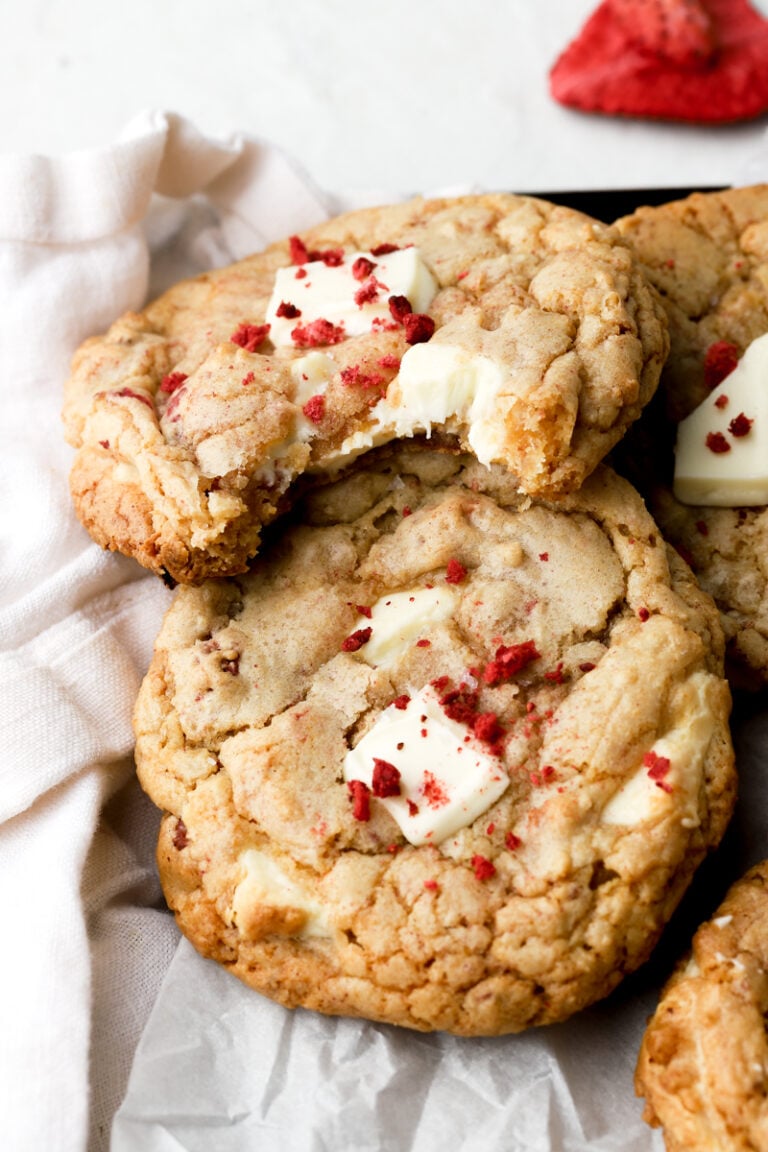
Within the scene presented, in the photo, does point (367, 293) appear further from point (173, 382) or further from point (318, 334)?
point (173, 382)

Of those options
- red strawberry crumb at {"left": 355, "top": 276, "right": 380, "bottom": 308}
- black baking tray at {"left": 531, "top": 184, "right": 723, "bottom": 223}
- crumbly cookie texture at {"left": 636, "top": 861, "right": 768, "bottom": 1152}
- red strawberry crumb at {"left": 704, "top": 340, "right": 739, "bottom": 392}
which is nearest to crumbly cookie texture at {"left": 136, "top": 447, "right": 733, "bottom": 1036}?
crumbly cookie texture at {"left": 636, "top": 861, "right": 768, "bottom": 1152}

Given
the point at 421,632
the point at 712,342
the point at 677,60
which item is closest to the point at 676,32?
the point at 677,60

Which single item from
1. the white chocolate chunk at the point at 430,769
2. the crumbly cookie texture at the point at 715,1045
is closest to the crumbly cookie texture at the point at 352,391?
the white chocolate chunk at the point at 430,769

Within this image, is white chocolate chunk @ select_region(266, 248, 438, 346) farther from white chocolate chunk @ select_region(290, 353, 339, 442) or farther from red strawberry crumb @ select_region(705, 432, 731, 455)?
red strawberry crumb @ select_region(705, 432, 731, 455)

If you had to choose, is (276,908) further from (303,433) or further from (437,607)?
(303,433)

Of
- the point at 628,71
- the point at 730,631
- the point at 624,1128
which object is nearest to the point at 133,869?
the point at 624,1128

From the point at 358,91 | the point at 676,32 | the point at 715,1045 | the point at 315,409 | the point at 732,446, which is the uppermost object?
the point at 315,409
